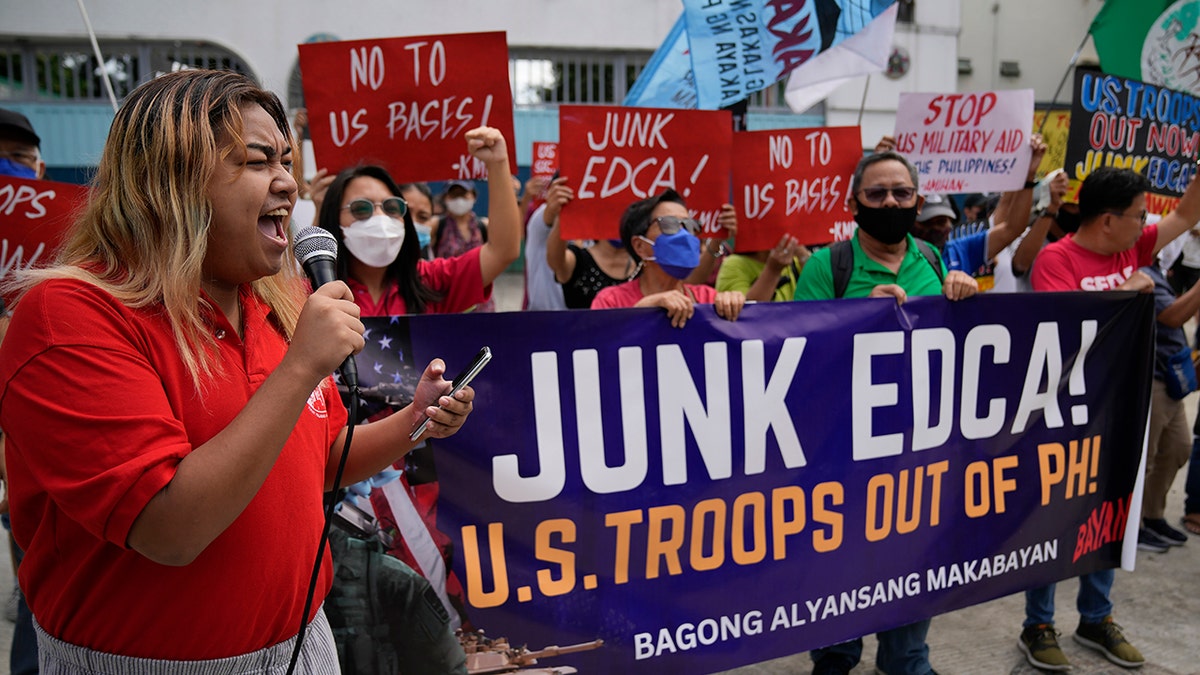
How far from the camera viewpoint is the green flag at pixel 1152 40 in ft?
18.2

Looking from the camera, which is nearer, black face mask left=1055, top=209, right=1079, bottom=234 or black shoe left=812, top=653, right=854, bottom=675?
black shoe left=812, top=653, right=854, bottom=675

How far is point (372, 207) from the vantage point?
119 inches

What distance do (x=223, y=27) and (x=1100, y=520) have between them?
58.7 ft

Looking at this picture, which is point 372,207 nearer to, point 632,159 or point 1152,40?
point 632,159

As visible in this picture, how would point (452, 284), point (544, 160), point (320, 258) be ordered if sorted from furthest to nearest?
point (544, 160)
point (452, 284)
point (320, 258)

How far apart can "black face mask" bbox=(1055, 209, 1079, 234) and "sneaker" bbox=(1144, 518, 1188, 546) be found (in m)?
1.73

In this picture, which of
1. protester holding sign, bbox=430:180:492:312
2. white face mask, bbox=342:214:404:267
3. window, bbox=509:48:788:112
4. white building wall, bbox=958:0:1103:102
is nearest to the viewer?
white face mask, bbox=342:214:404:267

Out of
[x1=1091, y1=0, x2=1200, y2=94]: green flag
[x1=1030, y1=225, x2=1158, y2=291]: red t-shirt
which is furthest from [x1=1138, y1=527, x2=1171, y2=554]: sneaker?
[x1=1091, y1=0, x2=1200, y2=94]: green flag

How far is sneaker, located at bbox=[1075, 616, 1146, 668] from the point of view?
3.66 metres

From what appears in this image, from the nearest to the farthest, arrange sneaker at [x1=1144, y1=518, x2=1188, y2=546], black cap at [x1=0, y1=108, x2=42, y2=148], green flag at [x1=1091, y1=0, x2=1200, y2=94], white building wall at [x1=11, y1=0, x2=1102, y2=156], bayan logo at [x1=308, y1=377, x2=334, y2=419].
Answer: bayan logo at [x1=308, y1=377, x2=334, y2=419]
black cap at [x1=0, y1=108, x2=42, y2=148]
sneaker at [x1=1144, y1=518, x2=1188, y2=546]
green flag at [x1=1091, y1=0, x2=1200, y2=94]
white building wall at [x1=11, y1=0, x2=1102, y2=156]

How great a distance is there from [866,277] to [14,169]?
12.0 feet

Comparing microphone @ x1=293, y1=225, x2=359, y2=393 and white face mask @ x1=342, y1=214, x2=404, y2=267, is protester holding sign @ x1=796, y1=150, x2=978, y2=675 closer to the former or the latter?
white face mask @ x1=342, y1=214, x2=404, y2=267

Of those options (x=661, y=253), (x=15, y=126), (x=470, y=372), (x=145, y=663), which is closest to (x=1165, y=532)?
(x=661, y=253)

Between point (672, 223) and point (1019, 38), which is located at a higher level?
point (1019, 38)
